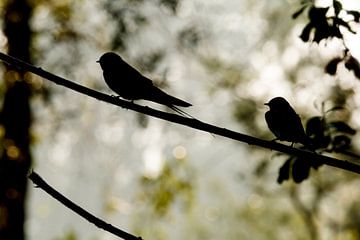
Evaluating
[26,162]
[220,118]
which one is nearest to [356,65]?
Answer: [26,162]

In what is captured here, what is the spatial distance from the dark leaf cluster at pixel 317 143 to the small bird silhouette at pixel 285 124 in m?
0.23

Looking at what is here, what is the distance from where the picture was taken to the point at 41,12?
27.6 feet

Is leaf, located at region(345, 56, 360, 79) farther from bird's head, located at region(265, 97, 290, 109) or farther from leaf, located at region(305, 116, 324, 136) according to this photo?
bird's head, located at region(265, 97, 290, 109)

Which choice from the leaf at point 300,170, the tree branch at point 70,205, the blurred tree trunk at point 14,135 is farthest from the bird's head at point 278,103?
the blurred tree trunk at point 14,135

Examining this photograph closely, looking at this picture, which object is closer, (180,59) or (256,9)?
(180,59)

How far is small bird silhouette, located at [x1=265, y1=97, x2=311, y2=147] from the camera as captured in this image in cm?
193

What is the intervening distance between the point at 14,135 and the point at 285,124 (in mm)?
5423

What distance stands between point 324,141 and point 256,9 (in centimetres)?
1241

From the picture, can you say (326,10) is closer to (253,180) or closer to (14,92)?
(14,92)

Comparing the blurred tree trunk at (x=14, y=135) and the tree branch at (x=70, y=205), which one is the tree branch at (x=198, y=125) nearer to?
the tree branch at (x=70, y=205)

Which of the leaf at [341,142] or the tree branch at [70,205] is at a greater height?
the leaf at [341,142]

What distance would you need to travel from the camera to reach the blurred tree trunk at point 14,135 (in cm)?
663

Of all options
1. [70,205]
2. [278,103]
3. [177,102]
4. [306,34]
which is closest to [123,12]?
[306,34]

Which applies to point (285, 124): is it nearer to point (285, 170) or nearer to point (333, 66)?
point (285, 170)
